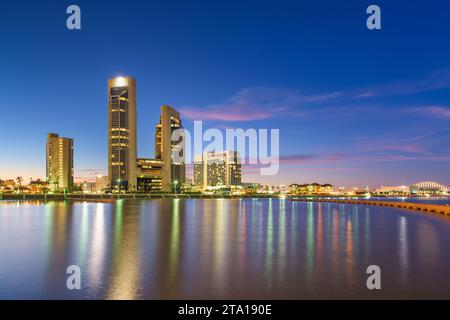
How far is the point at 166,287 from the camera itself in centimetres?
1811

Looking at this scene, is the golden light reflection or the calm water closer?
the golden light reflection

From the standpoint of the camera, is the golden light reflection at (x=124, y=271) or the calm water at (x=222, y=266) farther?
the calm water at (x=222, y=266)

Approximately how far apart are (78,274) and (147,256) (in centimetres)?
668

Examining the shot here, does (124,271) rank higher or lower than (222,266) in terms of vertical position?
higher

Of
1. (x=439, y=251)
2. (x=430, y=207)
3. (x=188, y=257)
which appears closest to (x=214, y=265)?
(x=188, y=257)

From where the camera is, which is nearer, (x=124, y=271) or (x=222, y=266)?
(x=124, y=271)
